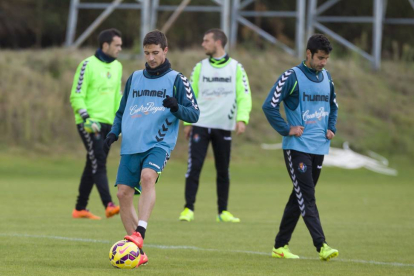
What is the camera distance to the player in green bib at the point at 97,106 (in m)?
12.0

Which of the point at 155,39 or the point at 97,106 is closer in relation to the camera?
the point at 155,39

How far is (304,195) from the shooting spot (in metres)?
8.52

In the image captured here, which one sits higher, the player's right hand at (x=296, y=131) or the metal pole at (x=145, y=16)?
the metal pole at (x=145, y=16)

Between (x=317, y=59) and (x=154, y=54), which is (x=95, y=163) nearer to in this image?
(x=154, y=54)

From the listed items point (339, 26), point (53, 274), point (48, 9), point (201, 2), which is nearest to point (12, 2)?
point (48, 9)

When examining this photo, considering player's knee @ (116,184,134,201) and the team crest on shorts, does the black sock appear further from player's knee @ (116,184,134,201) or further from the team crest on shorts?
the team crest on shorts

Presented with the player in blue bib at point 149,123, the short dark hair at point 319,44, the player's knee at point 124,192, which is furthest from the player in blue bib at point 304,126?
the player's knee at point 124,192

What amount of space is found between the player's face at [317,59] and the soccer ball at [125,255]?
2597 millimetres

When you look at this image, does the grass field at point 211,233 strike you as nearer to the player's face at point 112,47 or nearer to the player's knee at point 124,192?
the player's knee at point 124,192

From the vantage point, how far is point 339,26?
3950 centimetres

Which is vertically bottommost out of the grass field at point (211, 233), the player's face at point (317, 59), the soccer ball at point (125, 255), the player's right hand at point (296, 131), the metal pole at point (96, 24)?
the grass field at point (211, 233)

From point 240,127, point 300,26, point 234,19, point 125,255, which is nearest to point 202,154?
point 240,127

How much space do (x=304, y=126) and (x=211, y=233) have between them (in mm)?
2504

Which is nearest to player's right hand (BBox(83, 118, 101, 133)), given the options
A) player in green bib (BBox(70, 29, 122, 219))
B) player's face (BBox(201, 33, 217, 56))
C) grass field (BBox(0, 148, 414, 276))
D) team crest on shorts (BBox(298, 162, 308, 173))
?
player in green bib (BBox(70, 29, 122, 219))
